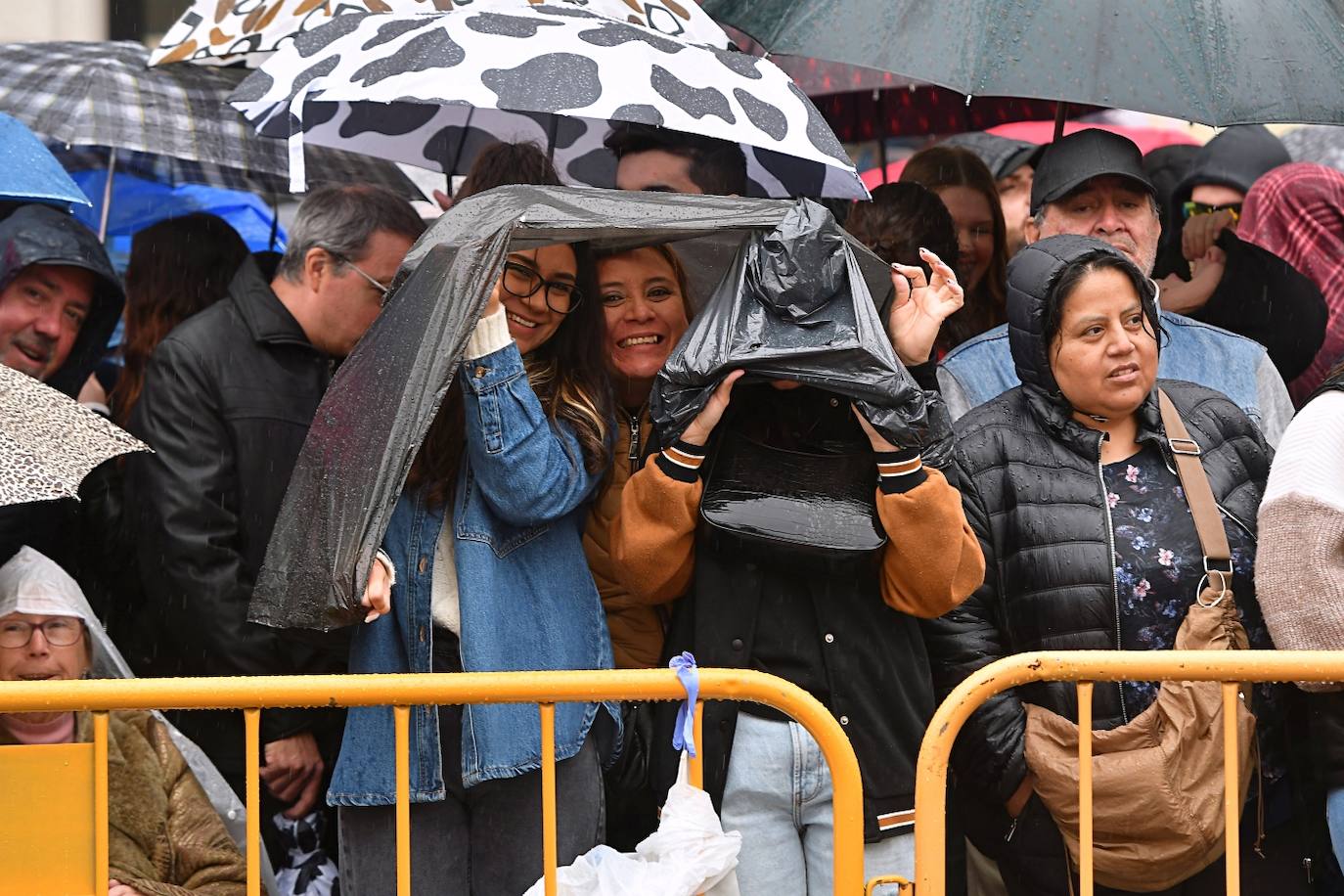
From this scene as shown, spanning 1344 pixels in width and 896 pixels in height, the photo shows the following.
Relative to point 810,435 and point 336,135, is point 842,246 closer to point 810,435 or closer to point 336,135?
point 810,435

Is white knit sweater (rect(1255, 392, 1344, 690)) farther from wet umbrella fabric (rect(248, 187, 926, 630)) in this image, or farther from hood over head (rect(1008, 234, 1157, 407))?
wet umbrella fabric (rect(248, 187, 926, 630))

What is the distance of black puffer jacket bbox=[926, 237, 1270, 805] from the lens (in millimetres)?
4035

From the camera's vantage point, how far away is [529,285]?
3957mm

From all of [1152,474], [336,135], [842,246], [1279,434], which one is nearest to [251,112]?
[336,135]

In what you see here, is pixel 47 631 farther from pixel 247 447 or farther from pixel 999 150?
pixel 999 150

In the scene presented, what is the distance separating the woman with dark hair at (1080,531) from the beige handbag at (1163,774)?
0.06 meters

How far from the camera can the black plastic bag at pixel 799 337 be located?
3.62m

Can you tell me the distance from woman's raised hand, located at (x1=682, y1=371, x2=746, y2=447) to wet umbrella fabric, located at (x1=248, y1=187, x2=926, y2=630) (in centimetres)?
33

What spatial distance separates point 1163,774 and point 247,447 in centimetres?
237

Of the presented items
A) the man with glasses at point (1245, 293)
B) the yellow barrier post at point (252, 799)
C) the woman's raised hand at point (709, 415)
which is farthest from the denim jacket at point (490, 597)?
the man with glasses at point (1245, 293)

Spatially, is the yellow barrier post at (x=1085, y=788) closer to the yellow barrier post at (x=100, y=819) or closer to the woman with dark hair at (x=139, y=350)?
the yellow barrier post at (x=100, y=819)

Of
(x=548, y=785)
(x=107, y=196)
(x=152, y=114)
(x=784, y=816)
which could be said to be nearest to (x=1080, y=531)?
(x=784, y=816)

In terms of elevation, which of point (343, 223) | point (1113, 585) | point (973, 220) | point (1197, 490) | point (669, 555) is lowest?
point (1113, 585)

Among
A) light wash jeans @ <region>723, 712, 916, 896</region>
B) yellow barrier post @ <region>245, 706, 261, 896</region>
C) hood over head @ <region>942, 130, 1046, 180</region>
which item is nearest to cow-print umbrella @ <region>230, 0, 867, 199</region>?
light wash jeans @ <region>723, 712, 916, 896</region>
